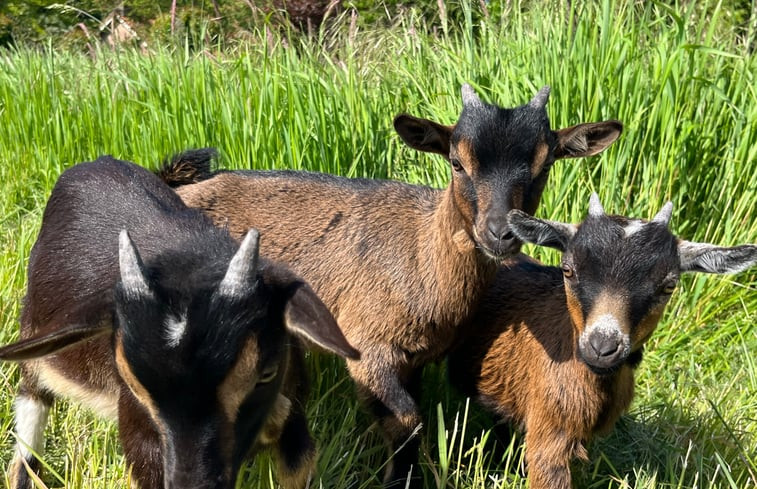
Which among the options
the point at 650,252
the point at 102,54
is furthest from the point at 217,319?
the point at 102,54

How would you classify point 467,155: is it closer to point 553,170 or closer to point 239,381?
point 553,170

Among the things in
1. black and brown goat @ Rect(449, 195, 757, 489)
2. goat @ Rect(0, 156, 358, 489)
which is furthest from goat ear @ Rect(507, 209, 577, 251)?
goat @ Rect(0, 156, 358, 489)

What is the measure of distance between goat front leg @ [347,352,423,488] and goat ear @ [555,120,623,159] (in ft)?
4.48

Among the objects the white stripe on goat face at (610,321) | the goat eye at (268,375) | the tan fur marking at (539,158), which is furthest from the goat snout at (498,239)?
the goat eye at (268,375)

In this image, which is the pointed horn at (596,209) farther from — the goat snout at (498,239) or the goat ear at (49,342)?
the goat ear at (49,342)

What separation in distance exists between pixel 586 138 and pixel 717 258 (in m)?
0.98

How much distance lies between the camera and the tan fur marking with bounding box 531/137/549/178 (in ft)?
14.1

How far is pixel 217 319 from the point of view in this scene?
285 cm

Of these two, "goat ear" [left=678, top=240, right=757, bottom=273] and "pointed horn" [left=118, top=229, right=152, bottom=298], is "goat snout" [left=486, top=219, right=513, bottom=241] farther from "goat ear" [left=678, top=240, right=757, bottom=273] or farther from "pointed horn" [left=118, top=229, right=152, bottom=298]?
"pointed horn" [left=118, top=229, right=152, bottom=298]

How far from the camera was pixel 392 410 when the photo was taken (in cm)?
430

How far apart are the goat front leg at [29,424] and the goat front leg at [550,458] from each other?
6.98ft

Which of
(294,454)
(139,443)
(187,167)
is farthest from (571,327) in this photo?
(187,167)

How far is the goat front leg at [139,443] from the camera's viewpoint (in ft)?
10.5

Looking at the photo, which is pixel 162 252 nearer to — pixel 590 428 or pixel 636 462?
pixel 590 428
